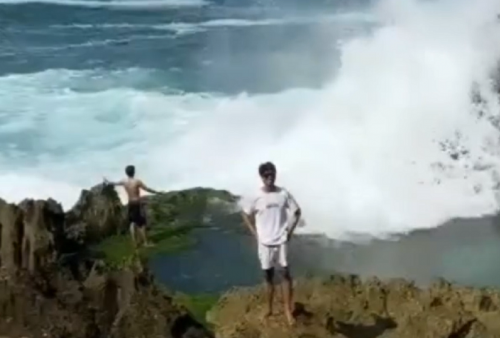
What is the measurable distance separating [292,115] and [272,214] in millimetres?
14591

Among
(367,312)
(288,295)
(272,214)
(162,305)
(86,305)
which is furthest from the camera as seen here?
(367,312)

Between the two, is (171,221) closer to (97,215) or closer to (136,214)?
(97,215)

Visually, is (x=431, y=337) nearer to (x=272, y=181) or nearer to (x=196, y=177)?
(x=272, y=181)

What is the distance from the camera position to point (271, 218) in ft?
34.5

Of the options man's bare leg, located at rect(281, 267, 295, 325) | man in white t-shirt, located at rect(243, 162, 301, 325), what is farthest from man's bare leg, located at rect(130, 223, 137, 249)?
man in white t-shirt, located at rect(243, 162, 301, 325)

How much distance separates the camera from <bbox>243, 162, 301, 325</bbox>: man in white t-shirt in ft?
34.3

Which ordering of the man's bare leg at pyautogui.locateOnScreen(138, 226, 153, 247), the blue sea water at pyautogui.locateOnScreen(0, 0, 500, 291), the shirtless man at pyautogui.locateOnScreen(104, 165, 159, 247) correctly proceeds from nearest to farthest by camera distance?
the shirtless man at pyautogui.locateOnScreen(104, 165, 159, 247) → the man's bare leg at pyautogui.locateOnScreen(138, 226, 153, 247) → the blue sea water at pyautogui.locateOnScreen(0, 0, 500, 291)

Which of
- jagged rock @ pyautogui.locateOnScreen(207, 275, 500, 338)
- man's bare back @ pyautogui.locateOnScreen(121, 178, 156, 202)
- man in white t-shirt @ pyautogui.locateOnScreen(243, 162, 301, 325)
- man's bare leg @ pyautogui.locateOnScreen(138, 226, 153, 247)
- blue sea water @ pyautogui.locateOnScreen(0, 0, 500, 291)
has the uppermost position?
blue sea water @ pyautogui.locateOnScreen(0, 0, 500, 291)

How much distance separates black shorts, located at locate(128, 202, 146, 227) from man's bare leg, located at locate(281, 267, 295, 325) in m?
4.73

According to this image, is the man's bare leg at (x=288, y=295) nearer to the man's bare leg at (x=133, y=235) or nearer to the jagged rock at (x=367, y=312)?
the jagged rock at (x=367, y=312)

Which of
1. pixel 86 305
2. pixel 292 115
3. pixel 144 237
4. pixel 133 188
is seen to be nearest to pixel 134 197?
pixel 133 188

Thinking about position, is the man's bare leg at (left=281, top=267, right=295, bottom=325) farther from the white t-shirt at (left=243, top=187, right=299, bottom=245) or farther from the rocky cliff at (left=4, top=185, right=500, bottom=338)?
the white t-shirt at (left=243, top=187, right=299, bottom=245)

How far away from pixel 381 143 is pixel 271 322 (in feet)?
36.4

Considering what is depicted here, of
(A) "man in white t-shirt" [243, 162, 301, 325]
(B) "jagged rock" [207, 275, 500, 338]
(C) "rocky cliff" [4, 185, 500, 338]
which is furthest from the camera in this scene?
(B) "jagged rock" [207, 275, 500, 338]
